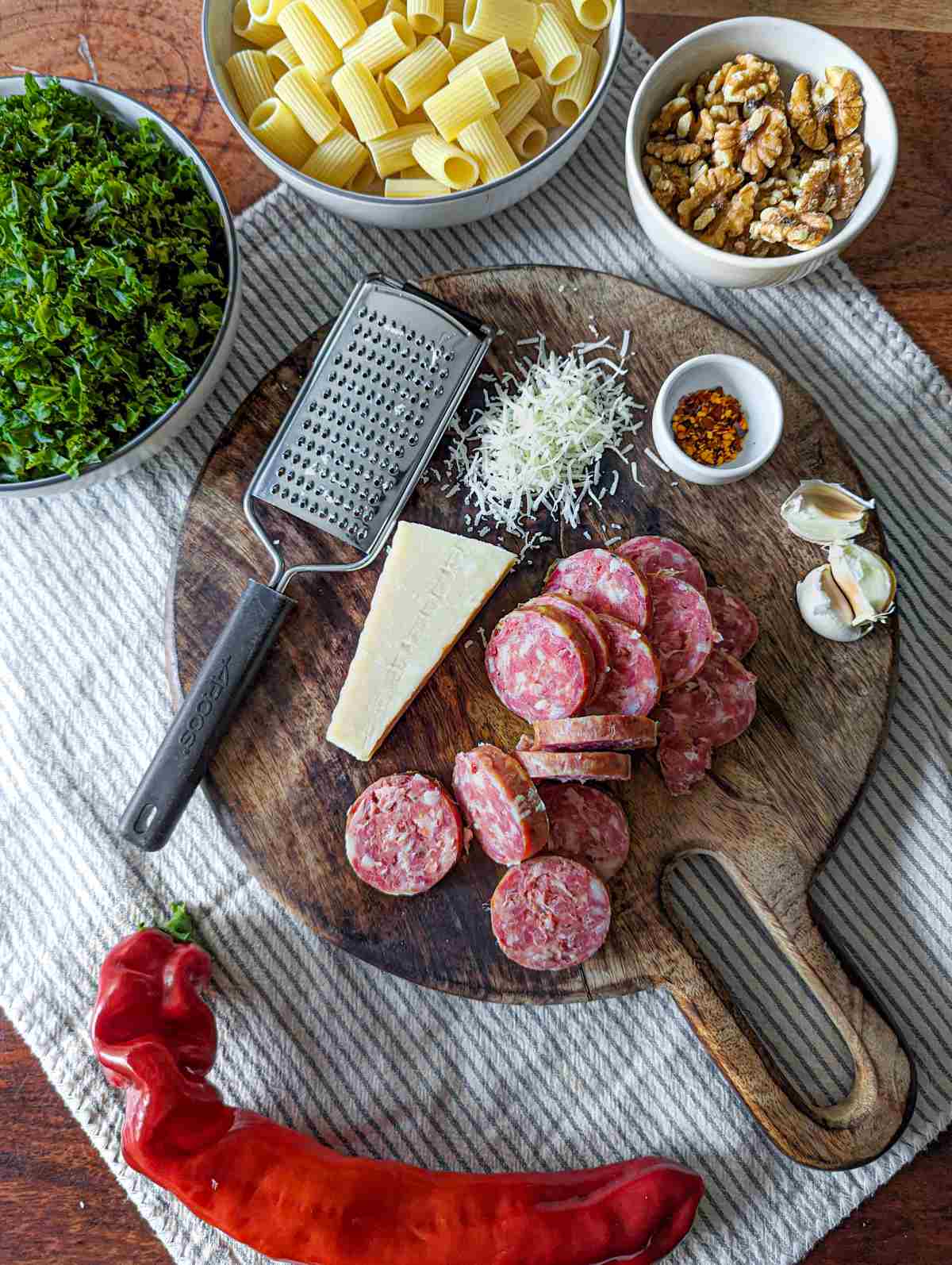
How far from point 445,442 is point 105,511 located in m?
0.74

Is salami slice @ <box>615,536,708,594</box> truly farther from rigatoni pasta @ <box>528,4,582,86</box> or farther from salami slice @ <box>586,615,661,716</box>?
rigatoni pasta @ <box>528,4,582,86</box>

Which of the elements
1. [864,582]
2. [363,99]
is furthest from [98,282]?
[864,582]

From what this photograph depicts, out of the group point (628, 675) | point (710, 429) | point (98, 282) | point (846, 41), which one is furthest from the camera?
point (846, 41)

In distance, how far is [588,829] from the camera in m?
1.75

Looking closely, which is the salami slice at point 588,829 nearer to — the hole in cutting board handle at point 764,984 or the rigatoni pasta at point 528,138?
the hole in cutting board handle at point 764,984

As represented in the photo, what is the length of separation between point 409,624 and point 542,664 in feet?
0.89

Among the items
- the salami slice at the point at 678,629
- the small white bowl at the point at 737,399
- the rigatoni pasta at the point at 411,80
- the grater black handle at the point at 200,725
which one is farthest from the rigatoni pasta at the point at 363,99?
the salami slice at the point at 678,629

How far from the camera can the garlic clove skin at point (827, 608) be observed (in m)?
1.77

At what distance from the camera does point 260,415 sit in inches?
73.5

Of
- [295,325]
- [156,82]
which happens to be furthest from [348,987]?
[156,82]

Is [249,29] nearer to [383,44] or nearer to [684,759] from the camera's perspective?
[383,44]

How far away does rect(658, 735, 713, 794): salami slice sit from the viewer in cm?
175

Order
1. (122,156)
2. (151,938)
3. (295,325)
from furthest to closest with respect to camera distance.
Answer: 1. (295,325)
2. (151,938)
3. (122,156)

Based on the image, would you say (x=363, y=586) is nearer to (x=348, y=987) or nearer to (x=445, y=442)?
(x=445, y=442)
